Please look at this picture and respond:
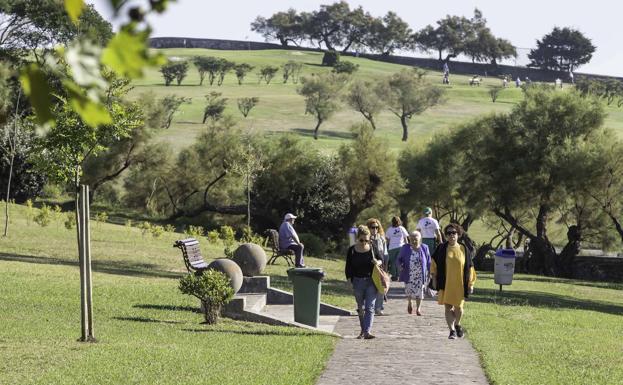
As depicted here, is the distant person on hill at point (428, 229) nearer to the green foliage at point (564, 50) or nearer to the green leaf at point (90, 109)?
the green leaf at point (90, 109)

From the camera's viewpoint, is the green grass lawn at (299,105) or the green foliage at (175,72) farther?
the green foliage at (175,72)

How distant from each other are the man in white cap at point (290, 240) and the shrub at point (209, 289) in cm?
948

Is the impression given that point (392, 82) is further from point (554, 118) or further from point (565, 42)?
point (554, 118)

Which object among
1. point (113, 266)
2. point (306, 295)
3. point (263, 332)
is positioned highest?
point (306, 295)

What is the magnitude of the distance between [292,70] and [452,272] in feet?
432

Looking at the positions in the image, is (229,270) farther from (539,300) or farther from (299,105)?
(299,105)

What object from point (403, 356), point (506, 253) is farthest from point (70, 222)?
point (403, 356)

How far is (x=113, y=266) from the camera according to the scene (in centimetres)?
2755

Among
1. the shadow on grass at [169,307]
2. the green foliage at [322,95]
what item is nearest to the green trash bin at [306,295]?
the shadow on grass at [169,307]

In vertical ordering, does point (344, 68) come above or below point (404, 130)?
above

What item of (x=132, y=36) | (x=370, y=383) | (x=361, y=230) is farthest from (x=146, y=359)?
(x=132, y=36)

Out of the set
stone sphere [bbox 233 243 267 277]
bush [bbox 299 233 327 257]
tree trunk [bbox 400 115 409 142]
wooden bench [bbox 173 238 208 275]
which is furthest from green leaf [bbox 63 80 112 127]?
tree trunk [bbox 400 115 409 142]

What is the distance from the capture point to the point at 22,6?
187ft

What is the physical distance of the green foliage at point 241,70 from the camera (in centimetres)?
13775
